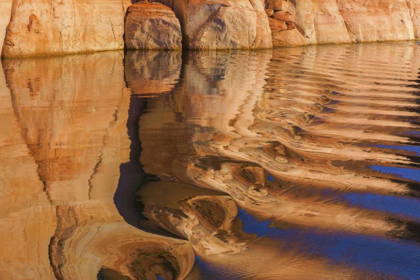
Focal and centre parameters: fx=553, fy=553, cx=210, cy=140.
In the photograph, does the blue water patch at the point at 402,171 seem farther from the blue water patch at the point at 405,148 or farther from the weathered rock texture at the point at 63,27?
the weathered rock texture at the point at 63,27

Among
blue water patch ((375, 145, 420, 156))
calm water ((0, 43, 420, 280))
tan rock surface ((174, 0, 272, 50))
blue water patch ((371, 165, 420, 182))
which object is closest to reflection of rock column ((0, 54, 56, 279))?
calm water ((0, 43, 420, 280))

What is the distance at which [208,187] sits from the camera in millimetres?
2342

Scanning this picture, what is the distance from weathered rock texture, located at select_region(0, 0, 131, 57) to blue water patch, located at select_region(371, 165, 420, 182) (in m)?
7.69

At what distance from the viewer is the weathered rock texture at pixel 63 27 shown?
9148mm

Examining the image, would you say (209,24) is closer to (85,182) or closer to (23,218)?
(85,182)

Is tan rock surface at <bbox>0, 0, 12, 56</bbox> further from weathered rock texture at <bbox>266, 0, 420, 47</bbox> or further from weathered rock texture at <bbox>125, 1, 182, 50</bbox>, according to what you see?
weathered rock texture at <bbox>266, 0, 420, 47</bbox>

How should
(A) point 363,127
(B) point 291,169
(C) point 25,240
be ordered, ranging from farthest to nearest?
(A) point 363,127 < (B) point 291,169 < (C) point 25,240

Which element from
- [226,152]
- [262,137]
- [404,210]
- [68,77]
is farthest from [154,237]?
[68,77]

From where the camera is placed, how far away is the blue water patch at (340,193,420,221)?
2.11m

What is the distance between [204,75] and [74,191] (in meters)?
5.05

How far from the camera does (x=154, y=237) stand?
1.79 meters

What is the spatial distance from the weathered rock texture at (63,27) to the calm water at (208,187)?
441cm

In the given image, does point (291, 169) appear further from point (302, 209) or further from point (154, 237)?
point (154, 237)

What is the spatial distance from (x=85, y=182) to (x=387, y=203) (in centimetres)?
126
